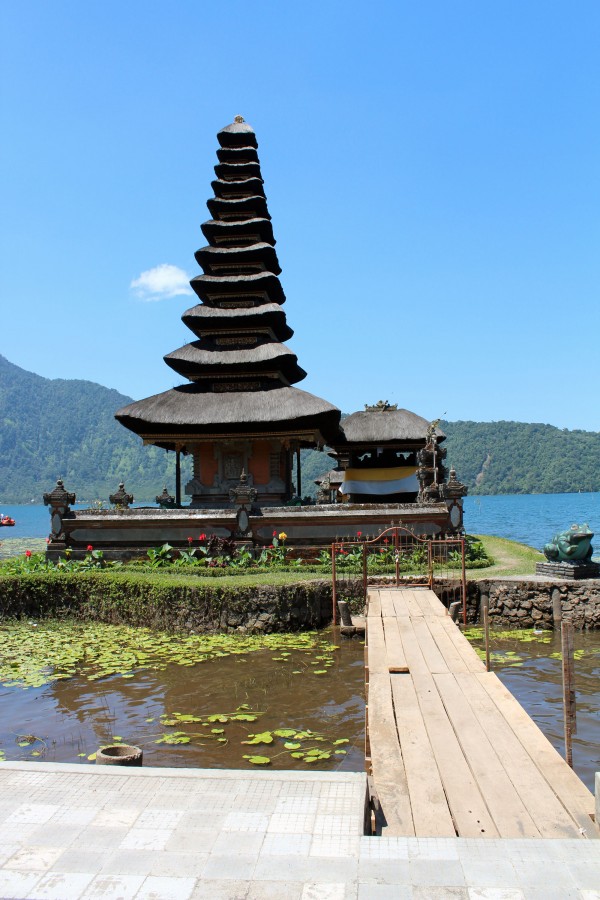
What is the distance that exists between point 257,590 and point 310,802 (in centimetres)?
1153

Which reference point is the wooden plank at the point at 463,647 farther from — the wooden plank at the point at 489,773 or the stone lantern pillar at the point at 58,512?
the stone lantern pillar at the point at 58,512

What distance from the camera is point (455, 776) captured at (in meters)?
6.04

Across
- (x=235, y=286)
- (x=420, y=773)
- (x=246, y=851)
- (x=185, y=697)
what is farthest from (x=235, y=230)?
(x=246, y=851)

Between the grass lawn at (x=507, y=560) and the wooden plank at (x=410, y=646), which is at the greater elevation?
the grass lawn at (x=507, y=560)

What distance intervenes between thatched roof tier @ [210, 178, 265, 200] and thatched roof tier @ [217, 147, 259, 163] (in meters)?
1.27

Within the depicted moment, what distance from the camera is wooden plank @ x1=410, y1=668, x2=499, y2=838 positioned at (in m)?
5.20

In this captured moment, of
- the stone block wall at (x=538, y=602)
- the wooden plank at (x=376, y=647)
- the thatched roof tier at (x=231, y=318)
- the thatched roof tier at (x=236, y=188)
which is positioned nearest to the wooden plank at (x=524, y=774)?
the wooden plank at (x=376, y=647)

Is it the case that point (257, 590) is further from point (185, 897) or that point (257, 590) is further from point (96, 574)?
point (185, 897)

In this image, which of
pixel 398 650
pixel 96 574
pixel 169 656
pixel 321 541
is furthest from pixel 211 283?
pixel 398 650

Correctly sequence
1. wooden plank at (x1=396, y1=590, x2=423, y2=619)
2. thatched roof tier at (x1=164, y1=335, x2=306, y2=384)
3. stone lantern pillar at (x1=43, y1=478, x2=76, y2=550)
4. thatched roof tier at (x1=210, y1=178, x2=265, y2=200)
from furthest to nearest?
thatched roof tier at (x1=210, y1=178, x2=265, y2=200) → thatched roof tier at (x1=164, y1=335, x2=306, y2=384) → stone lantern pillar at (x1=43, y1=478, x2=76, y2=550) → wooden plank at (x1=396, y1=590, x2=423, y2=619)

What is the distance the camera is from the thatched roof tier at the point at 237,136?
108 ft

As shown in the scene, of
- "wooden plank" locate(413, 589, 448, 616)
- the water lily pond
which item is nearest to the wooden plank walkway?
the water lily pond

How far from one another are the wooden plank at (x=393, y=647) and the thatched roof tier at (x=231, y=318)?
1752cm

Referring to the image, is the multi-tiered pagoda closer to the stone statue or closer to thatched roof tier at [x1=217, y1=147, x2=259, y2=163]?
thatched roof tier at [x1=217, y1=147, x2=259, y2=163]
